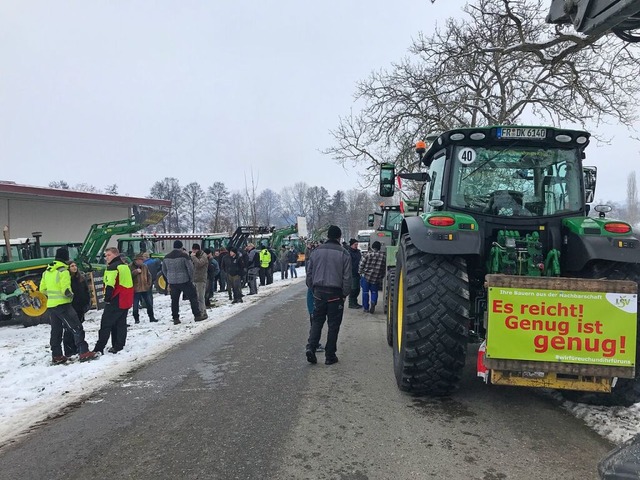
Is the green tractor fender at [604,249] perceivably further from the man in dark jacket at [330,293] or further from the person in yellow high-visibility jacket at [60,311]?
the person in yellow high-visibility jacket at [60,311]

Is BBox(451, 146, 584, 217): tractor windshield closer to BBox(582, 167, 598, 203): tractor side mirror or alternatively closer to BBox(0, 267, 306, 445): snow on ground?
BBox(582, 167, 598, 203): tractor side mirror

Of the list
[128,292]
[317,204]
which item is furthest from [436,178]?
[317,204]

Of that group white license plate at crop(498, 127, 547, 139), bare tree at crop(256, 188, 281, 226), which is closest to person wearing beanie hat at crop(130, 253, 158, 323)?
white license plate at crop(498, 127, 547, 139)

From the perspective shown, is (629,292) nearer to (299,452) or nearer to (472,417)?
(472,417)

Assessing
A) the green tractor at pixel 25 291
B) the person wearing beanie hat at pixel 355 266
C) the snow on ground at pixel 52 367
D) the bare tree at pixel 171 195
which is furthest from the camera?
the bare tree at pixel 171 195

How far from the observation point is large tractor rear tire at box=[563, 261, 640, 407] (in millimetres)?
4074

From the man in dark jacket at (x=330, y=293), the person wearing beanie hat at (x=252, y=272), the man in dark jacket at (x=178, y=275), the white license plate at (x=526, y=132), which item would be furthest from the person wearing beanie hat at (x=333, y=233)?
the person wearing beanie hat at (x=252, y=272)

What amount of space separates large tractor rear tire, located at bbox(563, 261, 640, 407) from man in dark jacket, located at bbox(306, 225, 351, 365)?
2.76 metres

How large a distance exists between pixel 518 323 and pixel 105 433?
3.71m

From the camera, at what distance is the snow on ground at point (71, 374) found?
413 cm

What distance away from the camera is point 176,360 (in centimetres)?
661

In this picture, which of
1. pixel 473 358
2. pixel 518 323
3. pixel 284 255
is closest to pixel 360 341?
pixel 473 358

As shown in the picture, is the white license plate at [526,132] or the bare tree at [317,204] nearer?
the white license plate at [526,132]

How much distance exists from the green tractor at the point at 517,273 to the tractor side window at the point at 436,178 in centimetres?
3
